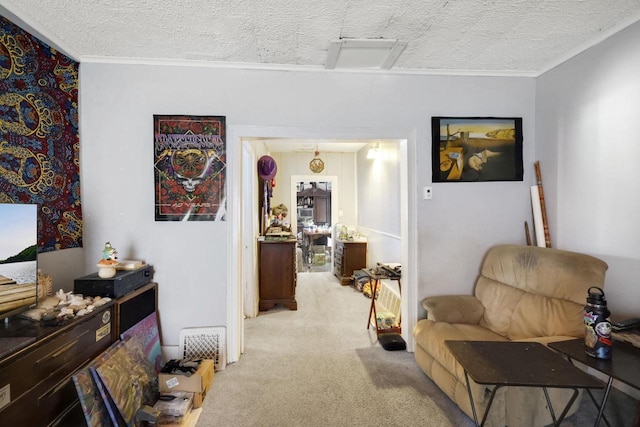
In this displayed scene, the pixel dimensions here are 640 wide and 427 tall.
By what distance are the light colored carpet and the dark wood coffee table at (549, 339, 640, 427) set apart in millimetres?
558

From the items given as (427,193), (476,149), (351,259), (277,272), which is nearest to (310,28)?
(427,193)

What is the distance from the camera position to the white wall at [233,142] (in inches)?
95.3

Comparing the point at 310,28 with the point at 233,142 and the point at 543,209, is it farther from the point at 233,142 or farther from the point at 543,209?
the point at 543,209

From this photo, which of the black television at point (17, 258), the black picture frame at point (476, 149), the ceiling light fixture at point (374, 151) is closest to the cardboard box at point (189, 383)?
the black television at point (17, 258)

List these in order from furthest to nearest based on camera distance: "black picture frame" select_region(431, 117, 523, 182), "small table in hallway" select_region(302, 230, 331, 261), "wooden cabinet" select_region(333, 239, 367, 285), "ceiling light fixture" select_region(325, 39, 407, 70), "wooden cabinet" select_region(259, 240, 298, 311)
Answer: "small table in hallway" select_region(302, 230, 331, 261) → "wooden cabinet" select_region(333, 239, 367, 285) → "wooden cabinet" select_region(259, 240, 298, 311) → "black picture frame" select_region(431, 117, 523, 182) → "ceiling light fixture" select_region(325, 39, 407, 70)

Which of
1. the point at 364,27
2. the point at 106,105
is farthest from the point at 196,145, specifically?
the point at 364,27

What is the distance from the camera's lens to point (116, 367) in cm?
170

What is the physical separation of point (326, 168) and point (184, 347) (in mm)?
4673

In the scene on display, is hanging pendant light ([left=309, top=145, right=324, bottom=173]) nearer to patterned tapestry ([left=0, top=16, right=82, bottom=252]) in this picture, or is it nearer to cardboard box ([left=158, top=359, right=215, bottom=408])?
patterned tapestry ([left=0, top=16, right=82, bottom=252])

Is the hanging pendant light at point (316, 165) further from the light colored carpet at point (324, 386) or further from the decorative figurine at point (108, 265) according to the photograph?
the decorative figurine at point (108, 265)

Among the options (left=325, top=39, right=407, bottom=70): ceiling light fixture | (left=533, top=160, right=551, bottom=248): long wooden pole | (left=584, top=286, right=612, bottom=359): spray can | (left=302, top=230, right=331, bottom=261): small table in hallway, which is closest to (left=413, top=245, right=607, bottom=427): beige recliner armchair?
(left=584, top=286, right=612, bottom=359): spray can

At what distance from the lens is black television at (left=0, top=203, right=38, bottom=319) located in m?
1.38

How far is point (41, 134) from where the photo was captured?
6.66 ft

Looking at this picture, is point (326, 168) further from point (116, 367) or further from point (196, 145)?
point (116, 367)
